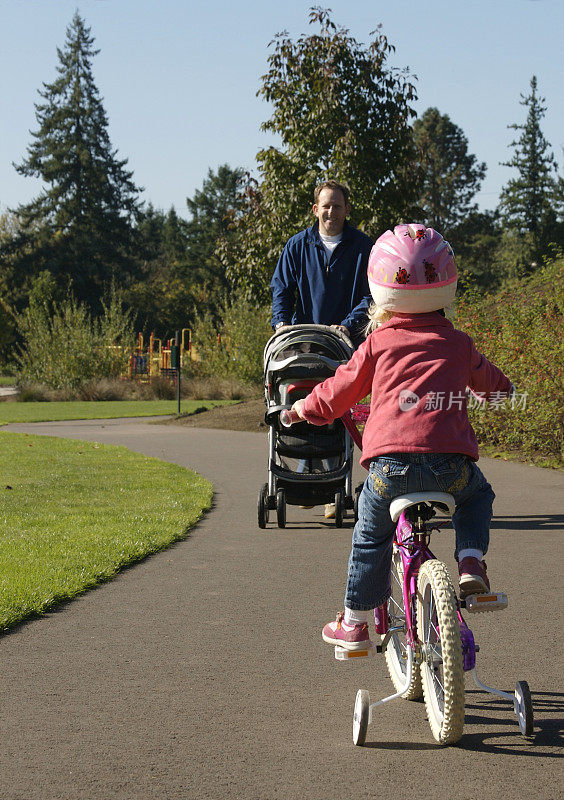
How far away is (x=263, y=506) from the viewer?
8.60 m

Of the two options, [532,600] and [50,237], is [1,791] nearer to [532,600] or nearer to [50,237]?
[532,600]

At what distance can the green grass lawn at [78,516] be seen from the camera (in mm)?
6484

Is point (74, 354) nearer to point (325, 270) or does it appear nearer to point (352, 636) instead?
point (325, 270)

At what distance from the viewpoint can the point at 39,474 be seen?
12531mm

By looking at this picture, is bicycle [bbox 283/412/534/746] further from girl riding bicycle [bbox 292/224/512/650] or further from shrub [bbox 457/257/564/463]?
shrub [bbox 457/257/564/463]

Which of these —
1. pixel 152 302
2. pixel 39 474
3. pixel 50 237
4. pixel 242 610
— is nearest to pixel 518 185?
pixel 152 302

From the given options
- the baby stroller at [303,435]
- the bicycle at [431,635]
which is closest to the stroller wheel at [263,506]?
the baby stroller at [303,435]

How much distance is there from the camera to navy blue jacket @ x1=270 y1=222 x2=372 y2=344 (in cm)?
826

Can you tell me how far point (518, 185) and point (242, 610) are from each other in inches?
3313

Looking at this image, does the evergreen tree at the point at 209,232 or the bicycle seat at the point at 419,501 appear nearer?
the bicycle seat at the point at 419,501

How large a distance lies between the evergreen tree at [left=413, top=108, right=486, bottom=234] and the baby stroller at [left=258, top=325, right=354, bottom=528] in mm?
74048

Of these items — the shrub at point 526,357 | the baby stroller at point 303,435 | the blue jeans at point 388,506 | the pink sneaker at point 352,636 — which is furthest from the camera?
the shrub at point 526,357

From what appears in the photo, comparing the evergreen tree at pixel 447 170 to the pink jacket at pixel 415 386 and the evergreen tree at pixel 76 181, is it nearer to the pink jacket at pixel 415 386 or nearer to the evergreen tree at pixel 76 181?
the evergreen tree at pixel 76 181

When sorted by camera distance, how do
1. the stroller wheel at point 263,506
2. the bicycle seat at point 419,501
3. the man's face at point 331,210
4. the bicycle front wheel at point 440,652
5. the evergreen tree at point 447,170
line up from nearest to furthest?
1. the bicycle front wheel at point 440,652
2. the bicycle seat at point 419,501
3. the man's face at point 331,210
4. the stroller wheel at point 263,506
5. the evergreen tree at point 447,170
